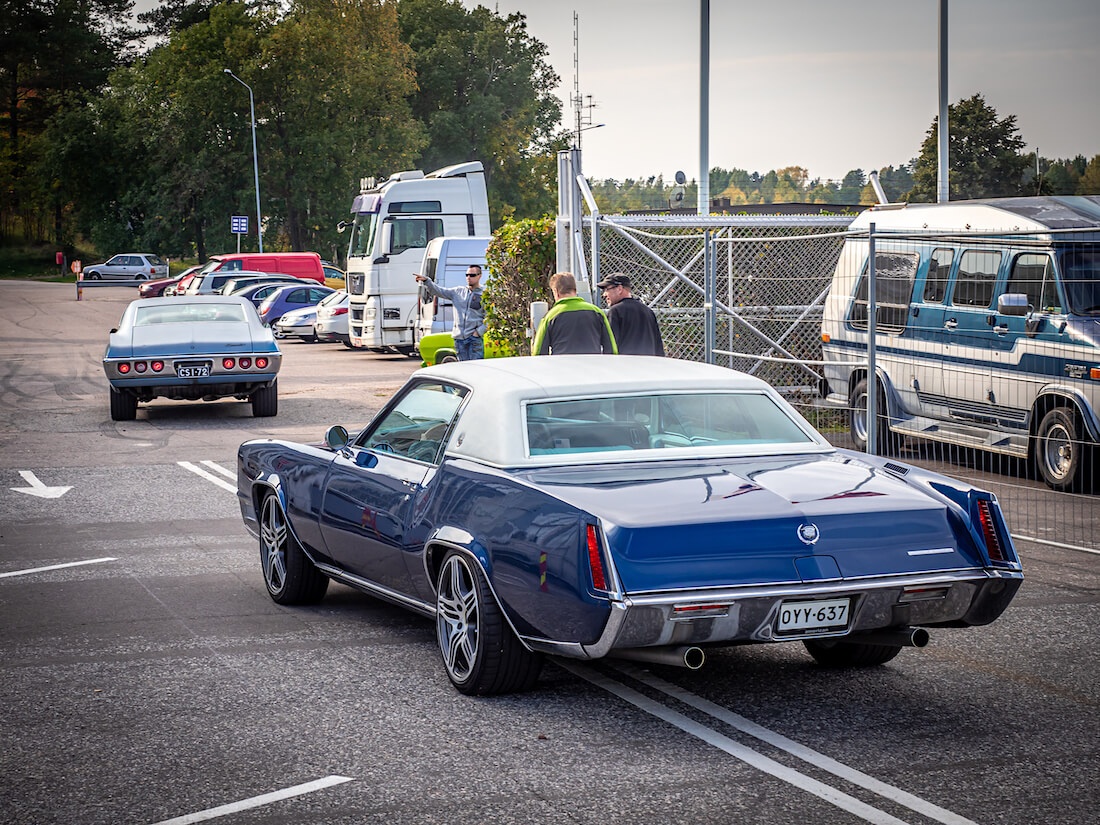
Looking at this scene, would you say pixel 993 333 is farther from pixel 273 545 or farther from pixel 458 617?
pixel 458 617

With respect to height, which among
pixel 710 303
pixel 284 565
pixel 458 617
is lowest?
pixel 284 565

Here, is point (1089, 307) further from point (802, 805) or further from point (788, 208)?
point (788, 208)

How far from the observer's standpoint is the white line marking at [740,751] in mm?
4230

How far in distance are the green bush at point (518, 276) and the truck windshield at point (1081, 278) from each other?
704cm

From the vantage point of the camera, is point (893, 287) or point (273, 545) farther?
point (893, 287)

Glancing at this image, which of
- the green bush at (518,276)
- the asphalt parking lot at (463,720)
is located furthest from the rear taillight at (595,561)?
the green bush at (518,276)

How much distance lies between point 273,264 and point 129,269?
25.6 m

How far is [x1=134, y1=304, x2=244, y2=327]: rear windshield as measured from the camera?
57.2ft

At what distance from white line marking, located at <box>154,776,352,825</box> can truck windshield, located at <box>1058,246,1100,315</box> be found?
8258 millimetres

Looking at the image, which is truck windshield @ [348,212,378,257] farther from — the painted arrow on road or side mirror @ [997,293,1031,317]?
side mirror @ [997,293,1031,317]

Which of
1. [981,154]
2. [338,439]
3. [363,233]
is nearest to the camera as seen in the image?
[338,439]

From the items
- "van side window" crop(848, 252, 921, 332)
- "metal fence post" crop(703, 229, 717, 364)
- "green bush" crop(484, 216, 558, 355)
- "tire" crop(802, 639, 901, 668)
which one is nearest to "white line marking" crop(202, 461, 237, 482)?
"metal fence post" crop(703, 229, 717, 364)

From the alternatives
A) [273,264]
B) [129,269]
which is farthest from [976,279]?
[129,269]

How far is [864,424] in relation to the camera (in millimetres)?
12992
